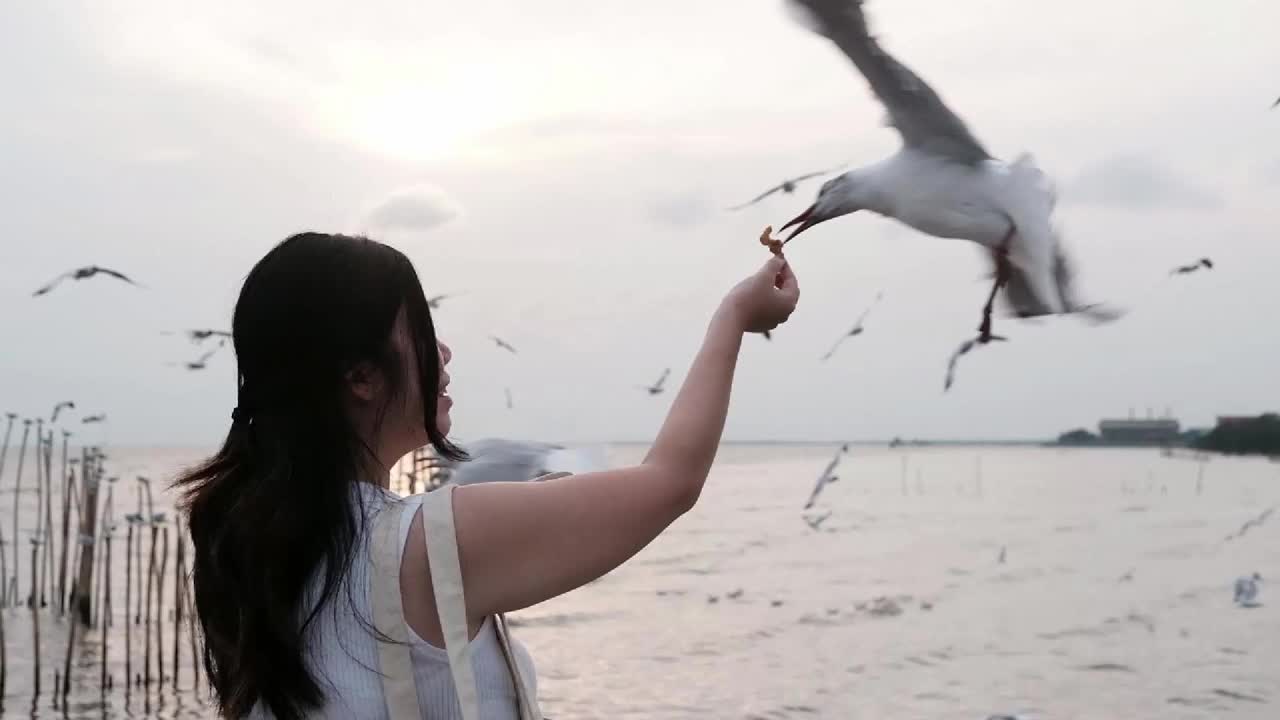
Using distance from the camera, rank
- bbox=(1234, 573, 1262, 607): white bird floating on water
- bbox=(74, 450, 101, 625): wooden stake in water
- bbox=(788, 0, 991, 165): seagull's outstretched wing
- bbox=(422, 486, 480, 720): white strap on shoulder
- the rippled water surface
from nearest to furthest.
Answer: bbox=(422, 486, 480, 720): white strap on shoulder < bbox=(788, 0, 991, 165): seagull's outstretched wing < the rippled water surface < bbox=(74, 450, 101, 625): wooden stake in water < bbox=(1234, 573, 1262, 607): white bird floating on water

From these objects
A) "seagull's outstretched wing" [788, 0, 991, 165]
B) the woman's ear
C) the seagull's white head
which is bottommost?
the woman's ear

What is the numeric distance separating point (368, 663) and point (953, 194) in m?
→ 1.06

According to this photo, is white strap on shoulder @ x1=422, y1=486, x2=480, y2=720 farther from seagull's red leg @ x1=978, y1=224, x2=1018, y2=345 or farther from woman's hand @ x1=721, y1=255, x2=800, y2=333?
seagull's red leg @ x1=978, y1=224, x2=1018, y2=345

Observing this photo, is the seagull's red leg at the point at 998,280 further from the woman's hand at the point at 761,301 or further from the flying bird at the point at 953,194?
the woman's hand at the point at 761,301

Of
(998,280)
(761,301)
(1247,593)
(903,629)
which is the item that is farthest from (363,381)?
(1247,593)

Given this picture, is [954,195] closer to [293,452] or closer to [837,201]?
[837,201]

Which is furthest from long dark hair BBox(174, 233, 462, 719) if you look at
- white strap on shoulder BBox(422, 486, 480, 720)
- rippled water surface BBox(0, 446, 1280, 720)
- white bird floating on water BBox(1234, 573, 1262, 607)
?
white bird floating on water BBox(1234, 573, 1262, 607)

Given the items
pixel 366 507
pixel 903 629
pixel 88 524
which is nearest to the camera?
pixel 366 507

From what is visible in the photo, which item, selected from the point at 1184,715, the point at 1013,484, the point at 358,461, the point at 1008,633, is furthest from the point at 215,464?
the point at 1013,484

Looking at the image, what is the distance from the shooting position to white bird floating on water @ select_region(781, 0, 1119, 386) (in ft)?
5.57

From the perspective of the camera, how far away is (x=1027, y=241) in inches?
68.8

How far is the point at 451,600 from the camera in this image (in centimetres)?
124

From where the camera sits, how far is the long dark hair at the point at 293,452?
4.37 ft

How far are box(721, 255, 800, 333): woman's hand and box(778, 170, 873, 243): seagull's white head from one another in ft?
0.60
